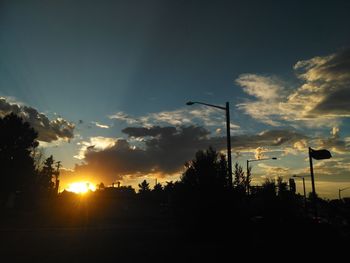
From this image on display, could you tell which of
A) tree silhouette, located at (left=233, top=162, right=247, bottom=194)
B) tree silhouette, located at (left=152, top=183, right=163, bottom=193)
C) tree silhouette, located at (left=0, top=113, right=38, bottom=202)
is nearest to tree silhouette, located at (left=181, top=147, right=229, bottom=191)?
tree silhouette, located at (left=233, top=162, right=247, bottom=194)

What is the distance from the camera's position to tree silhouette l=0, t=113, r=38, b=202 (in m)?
48.5

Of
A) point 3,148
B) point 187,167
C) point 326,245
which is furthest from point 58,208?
point 326,245

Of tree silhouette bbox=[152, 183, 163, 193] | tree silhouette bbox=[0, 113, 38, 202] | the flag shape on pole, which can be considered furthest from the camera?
tree silhouette bbox=[152, 183, 163, 193]

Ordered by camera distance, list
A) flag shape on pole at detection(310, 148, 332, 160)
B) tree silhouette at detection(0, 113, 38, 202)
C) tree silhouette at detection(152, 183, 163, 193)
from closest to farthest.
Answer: flag shape on pole at detection(310, 148, 332, 160) < tree silhouette at detection(0, 113, 38, 202) < tree silhouette at detection(152, 183, 163, 193)

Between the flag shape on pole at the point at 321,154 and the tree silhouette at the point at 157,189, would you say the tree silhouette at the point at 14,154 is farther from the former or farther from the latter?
the tree silhouette at the point at 157,189

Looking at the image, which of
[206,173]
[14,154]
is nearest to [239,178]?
[206,173]

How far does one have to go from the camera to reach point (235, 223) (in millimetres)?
19453

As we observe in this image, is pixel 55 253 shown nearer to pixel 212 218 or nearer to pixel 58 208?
pixel 212 218

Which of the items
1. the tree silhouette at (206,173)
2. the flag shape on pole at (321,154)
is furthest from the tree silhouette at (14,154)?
the flag shape on pole at (321,154)

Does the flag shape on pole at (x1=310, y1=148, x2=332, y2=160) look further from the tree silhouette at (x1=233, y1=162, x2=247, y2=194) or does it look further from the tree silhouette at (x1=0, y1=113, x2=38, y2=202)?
the tree silhouette at (x1=0, y1=113, x2=38, y2=202)

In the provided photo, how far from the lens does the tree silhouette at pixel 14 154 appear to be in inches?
1908

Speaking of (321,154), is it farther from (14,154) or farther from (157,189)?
(157,189)

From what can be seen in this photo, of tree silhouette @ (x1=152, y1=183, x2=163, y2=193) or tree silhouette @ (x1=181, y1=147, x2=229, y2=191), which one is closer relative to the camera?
tree silhouette @ (x1=181, y1=147, x2=229, y2=191)

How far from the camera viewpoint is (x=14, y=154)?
161 ft
